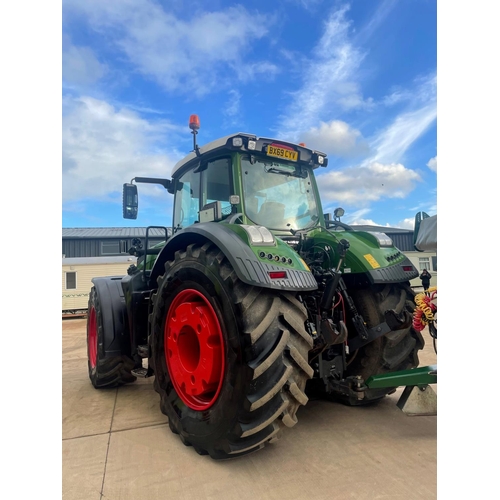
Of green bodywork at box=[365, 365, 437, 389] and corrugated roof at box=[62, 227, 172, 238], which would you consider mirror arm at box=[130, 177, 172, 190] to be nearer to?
green bodywork at box=[365, 365, 437, 389]

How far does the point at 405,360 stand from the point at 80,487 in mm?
2476

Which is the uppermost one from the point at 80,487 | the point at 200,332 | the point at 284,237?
the point at 284,237

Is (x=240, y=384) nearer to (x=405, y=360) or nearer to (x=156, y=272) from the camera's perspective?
(x=156, y=272)

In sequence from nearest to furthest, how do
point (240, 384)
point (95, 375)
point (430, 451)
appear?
point (240, 384), point (430, 451), point (95, 375)

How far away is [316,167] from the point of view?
3717 millimetres

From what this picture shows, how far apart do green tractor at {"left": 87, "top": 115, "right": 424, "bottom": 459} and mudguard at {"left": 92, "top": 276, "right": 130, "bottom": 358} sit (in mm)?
11

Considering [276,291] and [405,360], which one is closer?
[276,291]

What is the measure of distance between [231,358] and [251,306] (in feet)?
1.08

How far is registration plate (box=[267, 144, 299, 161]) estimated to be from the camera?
3219 mm

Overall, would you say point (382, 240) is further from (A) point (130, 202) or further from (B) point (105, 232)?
(B) point (105, 232)

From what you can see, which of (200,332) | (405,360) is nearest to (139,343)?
(200,332)

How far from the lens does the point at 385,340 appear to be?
2.97 m

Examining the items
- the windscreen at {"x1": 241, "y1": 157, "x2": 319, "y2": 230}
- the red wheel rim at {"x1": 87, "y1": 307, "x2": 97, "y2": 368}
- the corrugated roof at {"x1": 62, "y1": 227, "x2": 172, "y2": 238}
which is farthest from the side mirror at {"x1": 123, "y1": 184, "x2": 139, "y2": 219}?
the corrugated roof at {"x1": 62, "y1": 227, "x2": 172, "y2": 238}

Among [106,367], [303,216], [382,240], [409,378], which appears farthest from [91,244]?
[409,378]
